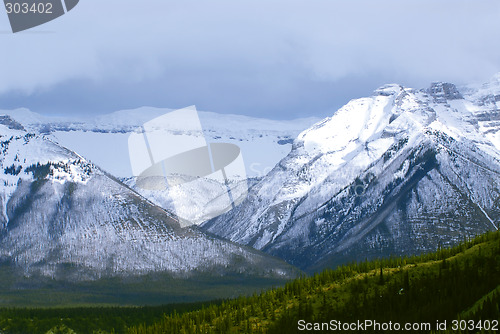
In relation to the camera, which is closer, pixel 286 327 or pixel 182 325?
pixel 286 327

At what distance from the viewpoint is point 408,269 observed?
231 feet

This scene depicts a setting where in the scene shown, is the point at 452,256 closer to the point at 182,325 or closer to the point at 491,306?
the point at 491,306

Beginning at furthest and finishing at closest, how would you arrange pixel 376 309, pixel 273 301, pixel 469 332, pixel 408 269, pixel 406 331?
1. pixel 273 301
2. pixel 408 269
3. pixel 376 309
4. pixel 406 331
5. pixel 469 332

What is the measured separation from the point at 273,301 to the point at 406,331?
22091 mm

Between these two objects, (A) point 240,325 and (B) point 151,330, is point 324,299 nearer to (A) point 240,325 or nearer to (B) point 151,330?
(A) point 240,325

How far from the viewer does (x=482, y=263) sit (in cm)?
6556

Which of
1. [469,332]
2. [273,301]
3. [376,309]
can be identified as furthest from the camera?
[273,301]

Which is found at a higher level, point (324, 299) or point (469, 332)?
point (469, 332)

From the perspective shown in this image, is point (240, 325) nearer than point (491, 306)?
No

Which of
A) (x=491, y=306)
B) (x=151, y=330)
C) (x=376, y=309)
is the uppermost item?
(x=491, y=306)

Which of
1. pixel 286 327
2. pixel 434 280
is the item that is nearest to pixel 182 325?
pixel 286 327

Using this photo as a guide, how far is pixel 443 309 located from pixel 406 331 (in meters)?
4.44

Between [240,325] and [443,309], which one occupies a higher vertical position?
[443,309]

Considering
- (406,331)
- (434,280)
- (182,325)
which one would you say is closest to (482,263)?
(434,280)
